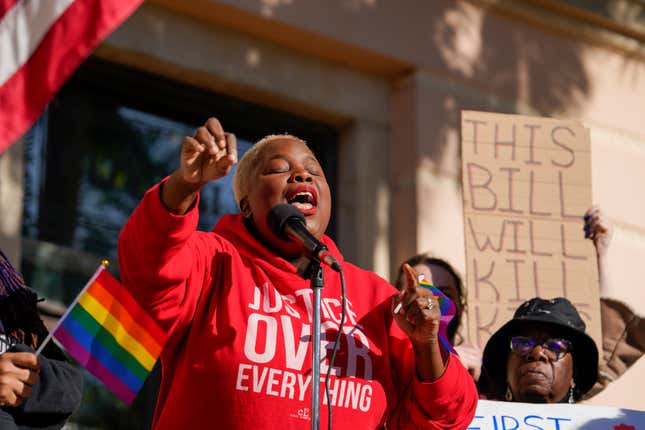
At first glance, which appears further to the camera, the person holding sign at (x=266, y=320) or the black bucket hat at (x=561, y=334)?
the black bucket hat at (x=561, y=334)

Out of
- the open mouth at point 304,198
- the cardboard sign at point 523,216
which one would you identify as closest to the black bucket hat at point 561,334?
the cardboard sign at point 523,216

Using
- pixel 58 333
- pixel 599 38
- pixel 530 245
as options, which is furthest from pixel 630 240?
pixel 58 333

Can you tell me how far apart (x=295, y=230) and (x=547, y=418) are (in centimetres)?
155

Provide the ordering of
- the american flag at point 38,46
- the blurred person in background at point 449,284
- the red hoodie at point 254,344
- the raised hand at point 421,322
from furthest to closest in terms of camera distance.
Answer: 1. the american flag at point 38,46
2. the blurred person in background at point 449,284
3. the raised hand at point 421,322
4. the red hoodie at point 254,344

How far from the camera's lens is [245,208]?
14.8ft

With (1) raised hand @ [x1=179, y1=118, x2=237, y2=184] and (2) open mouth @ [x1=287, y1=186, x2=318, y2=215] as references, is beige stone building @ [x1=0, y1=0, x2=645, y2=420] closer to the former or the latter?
(2) open mouth @ [x1=287, y1=186, x2=318, y2=215]

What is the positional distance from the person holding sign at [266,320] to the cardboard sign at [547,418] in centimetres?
72

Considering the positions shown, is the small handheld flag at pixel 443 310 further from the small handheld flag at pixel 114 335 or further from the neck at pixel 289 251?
the small handheld flag at pixel 114 335

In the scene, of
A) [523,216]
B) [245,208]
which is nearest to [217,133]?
[245,208]

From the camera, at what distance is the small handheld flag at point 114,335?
3.99 meters

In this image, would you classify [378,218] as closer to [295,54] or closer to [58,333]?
[295,54]

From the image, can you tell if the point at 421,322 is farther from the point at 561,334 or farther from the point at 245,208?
the point at 561,334

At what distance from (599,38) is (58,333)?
628 cm

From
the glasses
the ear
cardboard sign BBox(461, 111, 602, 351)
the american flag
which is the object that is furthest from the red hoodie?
the american flag
